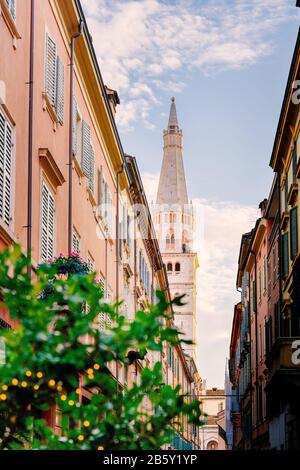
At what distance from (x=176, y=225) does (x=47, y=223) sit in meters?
130

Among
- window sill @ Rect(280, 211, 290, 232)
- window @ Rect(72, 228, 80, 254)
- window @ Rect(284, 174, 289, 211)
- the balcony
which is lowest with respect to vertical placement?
the balcony

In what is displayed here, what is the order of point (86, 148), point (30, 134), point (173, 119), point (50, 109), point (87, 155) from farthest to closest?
point (173, 119)
point (87, 155)
point (86, 148)
point (50, 109)
point (30, 134)

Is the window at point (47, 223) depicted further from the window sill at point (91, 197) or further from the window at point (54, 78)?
the window sill at point (91, 197)

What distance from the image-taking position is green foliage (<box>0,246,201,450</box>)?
536cm

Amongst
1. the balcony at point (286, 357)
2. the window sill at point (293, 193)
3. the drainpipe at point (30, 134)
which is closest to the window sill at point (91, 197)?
the balcony at point (286, 357)

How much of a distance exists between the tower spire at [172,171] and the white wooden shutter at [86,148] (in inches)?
4293

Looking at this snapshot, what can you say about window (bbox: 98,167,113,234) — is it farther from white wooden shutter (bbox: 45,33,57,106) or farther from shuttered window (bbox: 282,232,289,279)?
white wooden shutter (bbox: 45,33,57,106)

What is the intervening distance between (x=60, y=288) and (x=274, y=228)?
104 ft

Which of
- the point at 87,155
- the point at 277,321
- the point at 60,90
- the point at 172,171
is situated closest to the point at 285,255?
the point at 277,321

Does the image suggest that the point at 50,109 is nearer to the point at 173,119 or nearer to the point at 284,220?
the point at 284,220

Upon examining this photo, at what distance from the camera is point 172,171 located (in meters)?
138

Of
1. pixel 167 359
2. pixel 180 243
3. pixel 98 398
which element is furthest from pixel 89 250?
pixel 180 243

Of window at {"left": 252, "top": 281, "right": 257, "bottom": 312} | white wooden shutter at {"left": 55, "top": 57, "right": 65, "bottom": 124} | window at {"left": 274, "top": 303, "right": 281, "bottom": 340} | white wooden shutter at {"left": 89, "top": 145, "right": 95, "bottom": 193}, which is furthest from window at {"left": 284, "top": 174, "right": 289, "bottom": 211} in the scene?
window at {"left": 252, "top": 281, "right": 257, "bottom": 312}

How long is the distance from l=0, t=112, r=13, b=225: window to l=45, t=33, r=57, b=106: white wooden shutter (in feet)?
11.2
